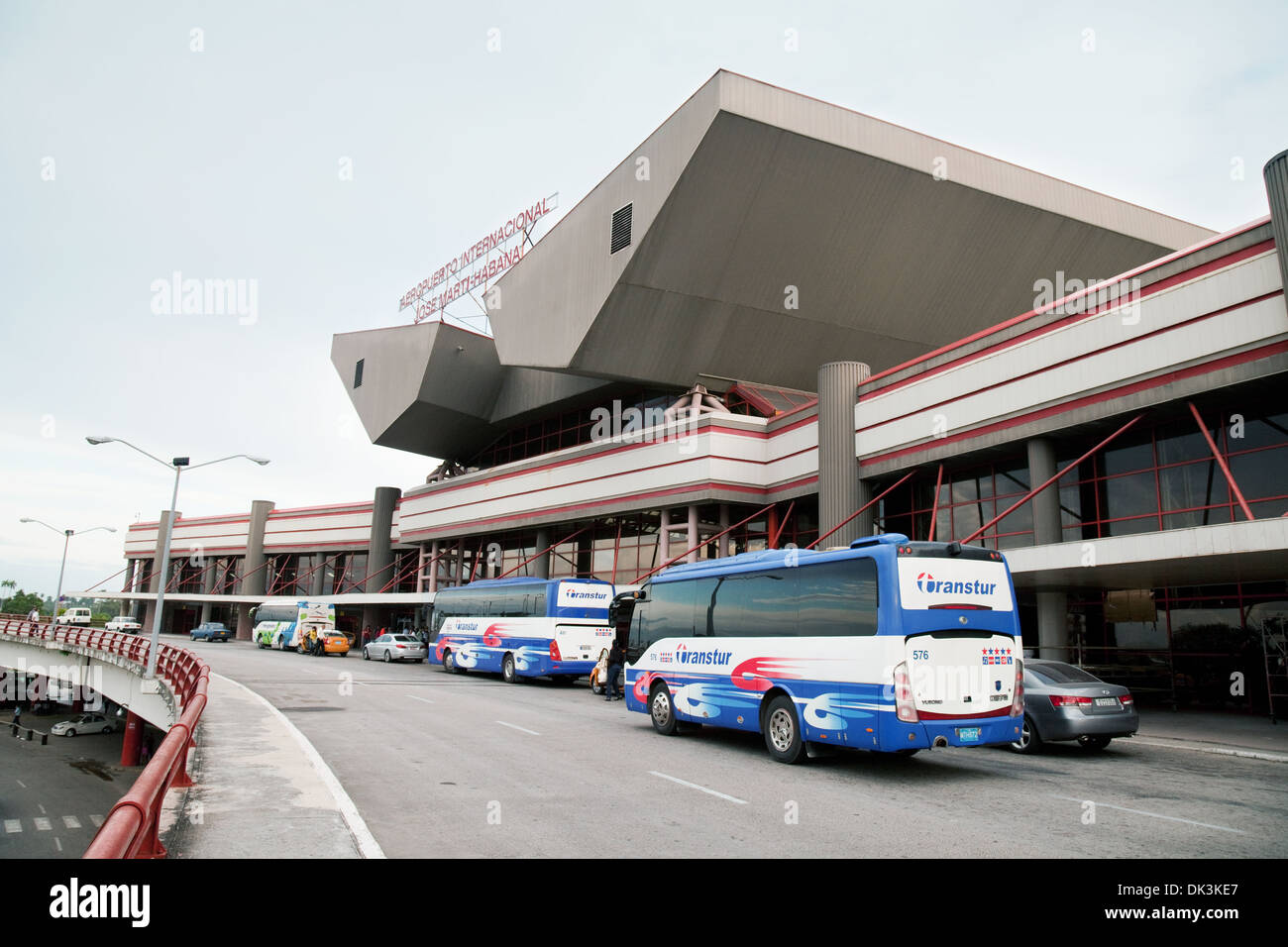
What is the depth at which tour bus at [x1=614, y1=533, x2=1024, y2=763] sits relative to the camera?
10.6 m

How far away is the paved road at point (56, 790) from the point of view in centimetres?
2481

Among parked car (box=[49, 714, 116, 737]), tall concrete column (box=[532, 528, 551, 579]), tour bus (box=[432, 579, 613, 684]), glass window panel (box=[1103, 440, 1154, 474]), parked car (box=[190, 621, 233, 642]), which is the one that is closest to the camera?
glass window panel (box=[1103, 440, 1154, 474])

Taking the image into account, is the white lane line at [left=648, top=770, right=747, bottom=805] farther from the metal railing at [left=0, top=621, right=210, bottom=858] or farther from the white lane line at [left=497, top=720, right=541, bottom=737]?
the metal railing at [left=0, top=621, right=210, bottom=858]

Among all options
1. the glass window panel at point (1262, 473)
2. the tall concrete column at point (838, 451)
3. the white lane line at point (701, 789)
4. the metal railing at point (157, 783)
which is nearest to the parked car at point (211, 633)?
the metal railing at point (157, 783)

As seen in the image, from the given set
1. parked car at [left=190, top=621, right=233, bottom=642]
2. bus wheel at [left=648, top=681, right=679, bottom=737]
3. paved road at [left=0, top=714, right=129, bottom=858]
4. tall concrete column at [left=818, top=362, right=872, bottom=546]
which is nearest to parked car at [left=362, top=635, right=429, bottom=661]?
paved road at [left=0, top=714, right=129, bottom=858]

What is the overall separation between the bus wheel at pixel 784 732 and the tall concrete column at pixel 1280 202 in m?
13.0

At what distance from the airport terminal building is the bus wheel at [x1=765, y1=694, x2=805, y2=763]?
8063mm

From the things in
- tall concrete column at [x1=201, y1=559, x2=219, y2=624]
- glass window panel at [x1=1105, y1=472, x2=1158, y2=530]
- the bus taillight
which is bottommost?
the bus taillight

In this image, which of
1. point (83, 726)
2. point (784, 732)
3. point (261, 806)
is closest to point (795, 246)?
point (784, 732)

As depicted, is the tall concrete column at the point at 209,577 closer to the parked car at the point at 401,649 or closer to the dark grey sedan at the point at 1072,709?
the parked car at the point at 401,649

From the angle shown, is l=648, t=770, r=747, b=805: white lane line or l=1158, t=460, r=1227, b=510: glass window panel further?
l=1158, t=460, r=1227, b=510: glass window panel
